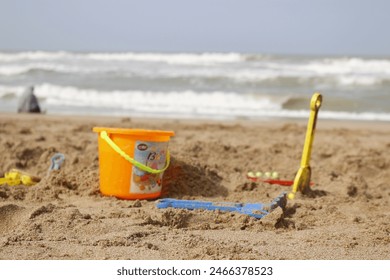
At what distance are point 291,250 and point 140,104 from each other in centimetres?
978

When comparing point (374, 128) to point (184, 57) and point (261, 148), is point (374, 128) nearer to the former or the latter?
point (261, 148)

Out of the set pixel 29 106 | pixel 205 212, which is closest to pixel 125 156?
pixel 205 212

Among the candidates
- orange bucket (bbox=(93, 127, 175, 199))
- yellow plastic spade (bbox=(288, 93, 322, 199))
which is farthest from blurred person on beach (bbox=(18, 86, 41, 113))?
yellow plastic spade (bbox=(288, 93, 322, 199))

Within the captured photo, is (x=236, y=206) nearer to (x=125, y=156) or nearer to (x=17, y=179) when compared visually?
(x=125, y=156)

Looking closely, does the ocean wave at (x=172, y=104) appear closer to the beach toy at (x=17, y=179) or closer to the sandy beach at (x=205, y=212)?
the sandy beach at (x=205, y=212)

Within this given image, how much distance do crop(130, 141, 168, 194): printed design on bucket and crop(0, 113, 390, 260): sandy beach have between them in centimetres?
12

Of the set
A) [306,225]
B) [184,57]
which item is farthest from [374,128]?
[184,57]

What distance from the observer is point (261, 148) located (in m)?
5.40

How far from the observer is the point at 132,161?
3395mm

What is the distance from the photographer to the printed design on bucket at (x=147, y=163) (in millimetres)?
3455

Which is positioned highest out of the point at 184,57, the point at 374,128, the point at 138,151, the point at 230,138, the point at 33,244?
the point at 184,57

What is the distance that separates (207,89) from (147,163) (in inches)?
436

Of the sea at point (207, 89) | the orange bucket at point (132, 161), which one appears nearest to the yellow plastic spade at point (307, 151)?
the orange bucket at point (132, 161)

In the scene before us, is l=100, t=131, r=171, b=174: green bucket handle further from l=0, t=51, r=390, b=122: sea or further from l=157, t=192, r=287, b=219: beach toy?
l=0, t=51, r=390, b=122: sea
